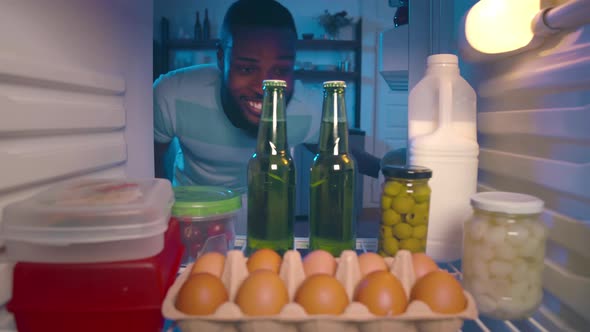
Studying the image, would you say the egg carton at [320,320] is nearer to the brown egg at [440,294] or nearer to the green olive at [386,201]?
the brown egg at [440,294]

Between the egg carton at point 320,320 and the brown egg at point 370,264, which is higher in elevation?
the brown egg at point 370,264

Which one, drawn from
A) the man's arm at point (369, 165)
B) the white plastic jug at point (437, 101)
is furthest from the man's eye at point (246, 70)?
the white plastic jug at point (437, 101)

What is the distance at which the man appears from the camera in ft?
5.08

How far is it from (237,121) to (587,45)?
123cm

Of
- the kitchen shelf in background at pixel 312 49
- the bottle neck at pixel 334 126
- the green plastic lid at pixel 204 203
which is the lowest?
the green plastic lid at pixel 204 203

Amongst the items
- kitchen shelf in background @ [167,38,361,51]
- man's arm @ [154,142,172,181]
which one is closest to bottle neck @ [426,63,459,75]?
man's arm @ [154,142,172,181]

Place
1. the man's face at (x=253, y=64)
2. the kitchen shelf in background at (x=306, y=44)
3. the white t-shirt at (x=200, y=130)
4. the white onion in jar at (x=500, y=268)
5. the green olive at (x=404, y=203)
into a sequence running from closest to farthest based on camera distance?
the white onion in jar at (x=500, y=268) → the green olive at (x=404, y=203) → the man's face at (x=253, y=64) → the white t-shirt at (x=200, y=130) → the kitchen shelf in background at (x=306, y=44)

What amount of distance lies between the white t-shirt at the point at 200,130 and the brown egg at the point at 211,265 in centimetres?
112

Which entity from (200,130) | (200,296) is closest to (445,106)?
(200,296)

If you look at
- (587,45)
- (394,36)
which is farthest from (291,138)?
(587,45)

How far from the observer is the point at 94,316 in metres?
0.50

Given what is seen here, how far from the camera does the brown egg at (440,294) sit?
0.49m

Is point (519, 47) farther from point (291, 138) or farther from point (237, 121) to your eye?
point (291, 138)

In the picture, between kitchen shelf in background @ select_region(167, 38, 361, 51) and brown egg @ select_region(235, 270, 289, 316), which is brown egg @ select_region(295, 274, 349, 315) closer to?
brown egg @ select_region(235, 270, 289, 316)
